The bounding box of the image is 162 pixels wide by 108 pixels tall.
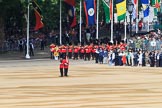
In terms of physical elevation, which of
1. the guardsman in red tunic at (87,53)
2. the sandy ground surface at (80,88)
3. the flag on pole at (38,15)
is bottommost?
the sandy ground surface at (80,88)

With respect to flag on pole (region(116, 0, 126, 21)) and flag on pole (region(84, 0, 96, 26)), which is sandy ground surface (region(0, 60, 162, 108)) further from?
flag on pole (region(84, 0, 96, 26))

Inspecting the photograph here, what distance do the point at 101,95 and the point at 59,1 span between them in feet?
119

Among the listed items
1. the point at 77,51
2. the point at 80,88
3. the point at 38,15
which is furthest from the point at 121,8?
the point at 80,88

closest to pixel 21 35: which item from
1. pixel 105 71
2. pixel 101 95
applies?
pixel 105 71

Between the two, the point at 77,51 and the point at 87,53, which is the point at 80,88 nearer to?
the point at 87,53

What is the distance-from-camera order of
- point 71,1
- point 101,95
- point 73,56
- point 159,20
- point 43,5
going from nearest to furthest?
point 101,95 → point 73,56 → point 71,1 → point 43,5 → point 159,20

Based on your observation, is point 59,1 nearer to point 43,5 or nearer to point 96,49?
point 43,5

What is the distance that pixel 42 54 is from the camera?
59.5 meters

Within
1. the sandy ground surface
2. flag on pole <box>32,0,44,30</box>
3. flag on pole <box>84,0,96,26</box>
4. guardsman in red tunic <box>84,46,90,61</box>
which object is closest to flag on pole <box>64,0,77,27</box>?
flag on pole <box>84,0,96,26</box>

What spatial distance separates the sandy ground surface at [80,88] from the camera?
24.5 meters

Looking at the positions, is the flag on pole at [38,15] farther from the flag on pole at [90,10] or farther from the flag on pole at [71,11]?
the flag on pole at [90,10]

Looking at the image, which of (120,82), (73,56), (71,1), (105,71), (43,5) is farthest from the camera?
(43,5)

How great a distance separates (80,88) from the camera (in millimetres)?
30297

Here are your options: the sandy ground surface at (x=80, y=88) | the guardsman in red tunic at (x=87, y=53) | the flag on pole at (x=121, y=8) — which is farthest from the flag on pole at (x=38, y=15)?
the sandy ground surface at (x=80, y=88)
